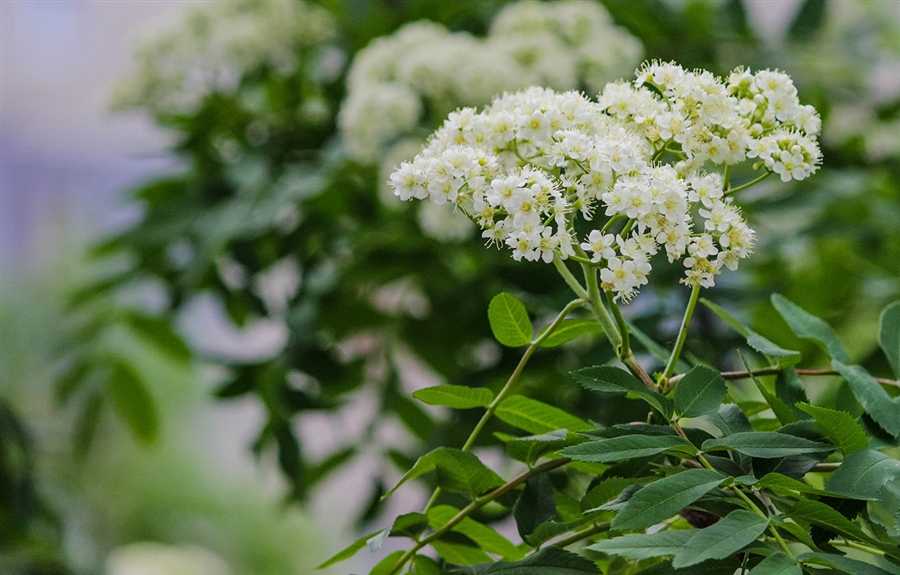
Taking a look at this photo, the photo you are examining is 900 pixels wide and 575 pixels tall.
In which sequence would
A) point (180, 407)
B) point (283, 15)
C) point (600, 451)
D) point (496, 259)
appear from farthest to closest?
point (180, 407) < point (283, 15) < point (496, 259) < point (600, 451)

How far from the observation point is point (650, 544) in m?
0.23

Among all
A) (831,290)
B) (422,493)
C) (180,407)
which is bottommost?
(180,407)

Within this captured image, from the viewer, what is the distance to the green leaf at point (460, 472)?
0.94ft

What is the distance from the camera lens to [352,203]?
669 millimetres

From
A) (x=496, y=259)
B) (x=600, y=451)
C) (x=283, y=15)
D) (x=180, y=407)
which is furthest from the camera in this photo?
(x=180, y=407)

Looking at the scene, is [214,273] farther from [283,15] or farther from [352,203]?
[283,15]

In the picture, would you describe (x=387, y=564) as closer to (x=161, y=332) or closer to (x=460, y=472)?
(x=460, y=472)

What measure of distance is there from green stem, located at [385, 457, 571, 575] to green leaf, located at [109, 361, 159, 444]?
53 cm

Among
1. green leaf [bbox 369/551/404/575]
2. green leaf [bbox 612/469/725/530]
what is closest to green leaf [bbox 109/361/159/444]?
green leaf [bbox 369/551/404/575]

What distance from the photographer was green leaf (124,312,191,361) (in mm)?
731

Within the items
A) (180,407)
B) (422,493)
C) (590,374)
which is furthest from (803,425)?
(180,407)

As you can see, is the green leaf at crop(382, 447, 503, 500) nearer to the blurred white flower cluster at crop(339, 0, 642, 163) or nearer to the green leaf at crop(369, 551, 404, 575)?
the green leaf at crop(369, 551, 404, 575)

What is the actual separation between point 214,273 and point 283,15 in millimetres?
237

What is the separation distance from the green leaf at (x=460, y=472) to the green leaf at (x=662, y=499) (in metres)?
0.07
